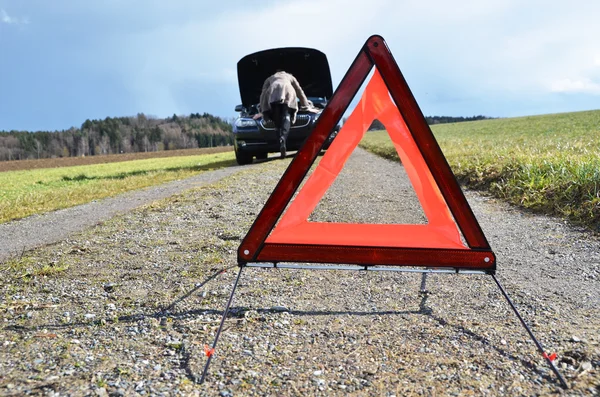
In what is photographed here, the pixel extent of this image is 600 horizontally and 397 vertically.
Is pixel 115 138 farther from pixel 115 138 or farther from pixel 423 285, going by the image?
pixel 423 285

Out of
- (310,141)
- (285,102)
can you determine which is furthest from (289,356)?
(285,102)

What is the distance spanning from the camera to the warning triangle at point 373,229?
245 cm

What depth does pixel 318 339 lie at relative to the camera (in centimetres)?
247

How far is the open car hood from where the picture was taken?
1126 centimetres

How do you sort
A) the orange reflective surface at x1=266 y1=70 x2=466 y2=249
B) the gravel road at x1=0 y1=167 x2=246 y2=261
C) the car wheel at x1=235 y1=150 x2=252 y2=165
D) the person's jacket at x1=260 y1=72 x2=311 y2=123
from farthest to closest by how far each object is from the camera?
1. the car wheel at x1=235 y1=150 x2=252 y2=165
2. the person's jacket at x1=260 y1=72 x2=311 y2=123
3. the gravel road at x1=0 y1=167 x2=246 y2=261
4. the orange reflective surface at x1=266 y1=70 x2=466 y2=249

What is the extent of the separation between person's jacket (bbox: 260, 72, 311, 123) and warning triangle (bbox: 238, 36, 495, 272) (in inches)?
298

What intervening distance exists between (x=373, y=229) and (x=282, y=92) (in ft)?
26.1

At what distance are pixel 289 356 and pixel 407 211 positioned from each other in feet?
12.7

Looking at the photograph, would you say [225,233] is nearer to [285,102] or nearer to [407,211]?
[407,211]

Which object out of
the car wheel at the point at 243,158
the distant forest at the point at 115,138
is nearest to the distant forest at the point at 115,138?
the distant forest at the point at 115,138

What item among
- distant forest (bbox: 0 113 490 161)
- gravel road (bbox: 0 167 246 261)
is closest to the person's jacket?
gravel road (bbox: 0 167 246 261)

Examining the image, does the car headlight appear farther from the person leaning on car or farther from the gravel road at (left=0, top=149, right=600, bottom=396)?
the gravel road at (left=0, top=149, right=600, bottom=396)

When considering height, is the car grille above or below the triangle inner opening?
above

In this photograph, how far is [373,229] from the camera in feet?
9.20
